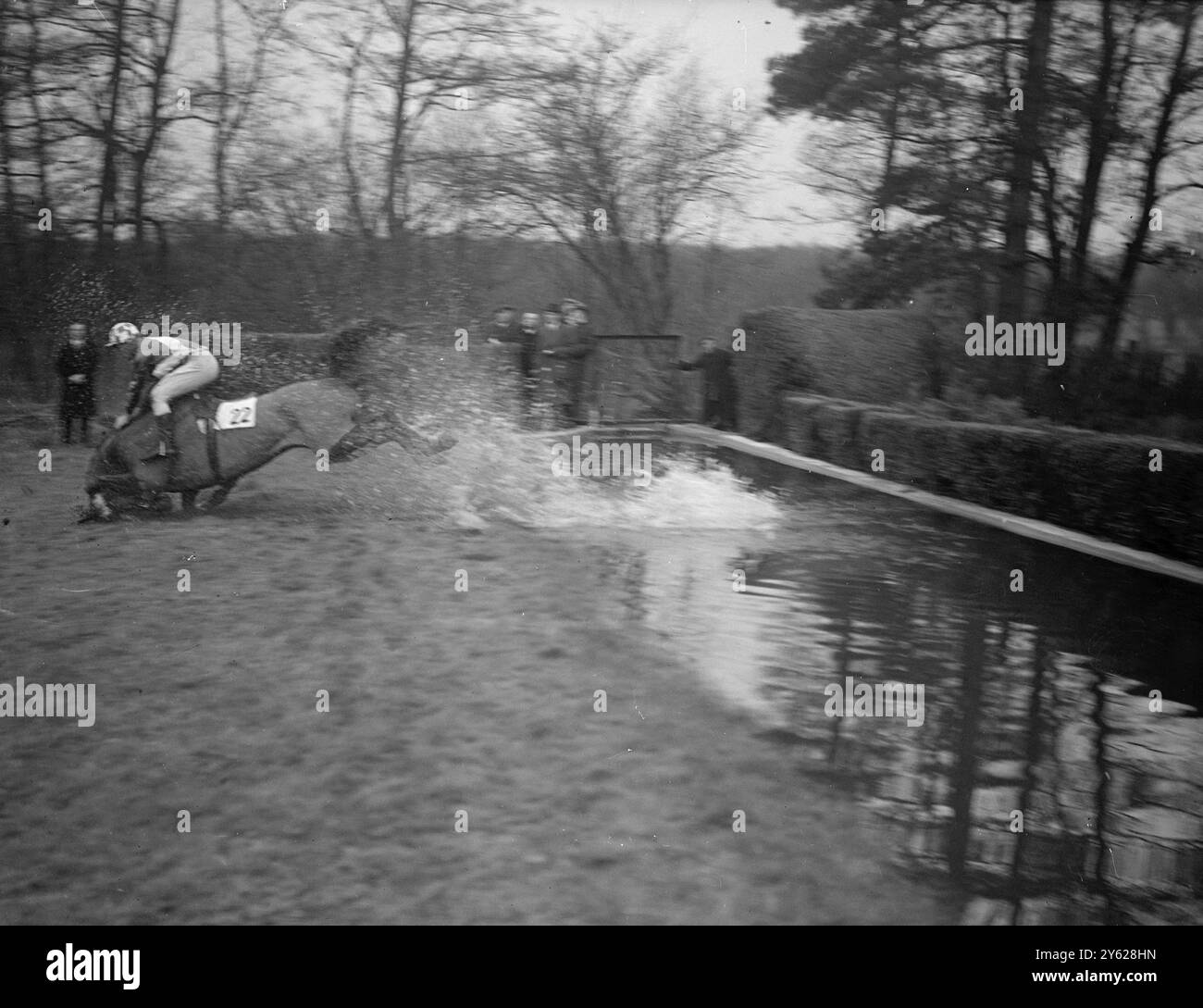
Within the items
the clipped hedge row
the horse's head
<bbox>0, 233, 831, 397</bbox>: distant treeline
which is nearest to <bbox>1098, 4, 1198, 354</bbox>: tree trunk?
the clipped hedge row

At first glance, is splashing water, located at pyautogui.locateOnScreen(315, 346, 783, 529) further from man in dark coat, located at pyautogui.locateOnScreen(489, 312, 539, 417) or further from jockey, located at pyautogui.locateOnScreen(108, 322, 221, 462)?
jockey, located at pyautogui.locateOnScreen(108, 322, 221, 462)

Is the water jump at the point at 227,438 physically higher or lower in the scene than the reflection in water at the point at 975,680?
higher

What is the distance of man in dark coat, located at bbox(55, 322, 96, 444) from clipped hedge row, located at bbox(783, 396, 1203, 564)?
4896mm

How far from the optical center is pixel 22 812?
3.78 m

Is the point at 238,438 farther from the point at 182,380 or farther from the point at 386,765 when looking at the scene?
the point at 386,765

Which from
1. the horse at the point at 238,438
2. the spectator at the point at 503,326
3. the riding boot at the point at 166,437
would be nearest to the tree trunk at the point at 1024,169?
the spectator at the point at 503,326

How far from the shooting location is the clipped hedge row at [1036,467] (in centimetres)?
718

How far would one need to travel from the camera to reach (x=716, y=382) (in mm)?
7859

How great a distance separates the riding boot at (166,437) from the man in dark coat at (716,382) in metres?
3.45

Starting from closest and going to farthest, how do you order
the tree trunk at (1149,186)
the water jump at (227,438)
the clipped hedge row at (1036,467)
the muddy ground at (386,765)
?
1. the muddy ground at (386,765)
2. the clipped hedge row at (1036,467)
3. the water jump at (227,438)
4. the tree trunk at (1149,186)

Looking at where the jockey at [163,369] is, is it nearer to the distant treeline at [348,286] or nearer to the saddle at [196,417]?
the saddle at [196,417]

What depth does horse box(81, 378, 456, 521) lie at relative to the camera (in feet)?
24.6

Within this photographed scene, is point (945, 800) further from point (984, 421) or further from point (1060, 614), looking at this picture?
point (984, 421)

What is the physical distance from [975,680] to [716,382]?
3.21 m
